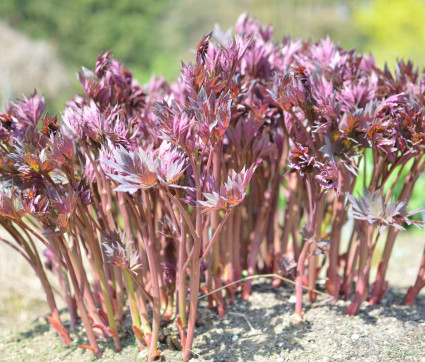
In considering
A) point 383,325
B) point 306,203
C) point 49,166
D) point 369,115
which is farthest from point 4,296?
point 369,115

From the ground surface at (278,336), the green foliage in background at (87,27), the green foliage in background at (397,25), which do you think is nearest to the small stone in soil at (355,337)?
the ground surface at (278,336)

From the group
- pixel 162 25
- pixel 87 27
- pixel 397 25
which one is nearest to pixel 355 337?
pixel 397 25

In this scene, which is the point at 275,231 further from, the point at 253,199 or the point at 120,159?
the point at 120,159

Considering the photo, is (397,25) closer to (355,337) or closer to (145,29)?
(145,29)

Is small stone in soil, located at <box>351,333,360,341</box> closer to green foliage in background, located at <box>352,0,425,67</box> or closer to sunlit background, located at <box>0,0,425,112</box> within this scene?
sunlit background, located at <box>0,0,425,112</box>

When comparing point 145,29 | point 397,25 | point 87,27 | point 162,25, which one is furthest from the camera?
point 162,25

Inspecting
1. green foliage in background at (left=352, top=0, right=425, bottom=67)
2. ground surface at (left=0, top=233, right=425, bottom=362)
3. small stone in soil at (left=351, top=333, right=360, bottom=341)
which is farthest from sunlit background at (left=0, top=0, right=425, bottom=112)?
small stone in soil at (left=351, top=333, right=360, bottom=341)

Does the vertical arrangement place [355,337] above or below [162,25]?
below

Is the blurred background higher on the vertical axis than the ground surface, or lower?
higher
